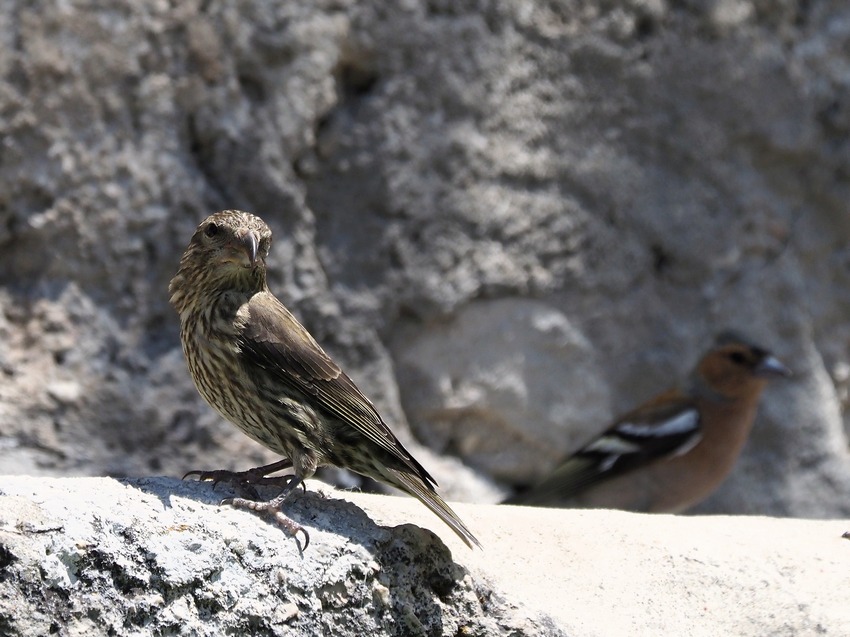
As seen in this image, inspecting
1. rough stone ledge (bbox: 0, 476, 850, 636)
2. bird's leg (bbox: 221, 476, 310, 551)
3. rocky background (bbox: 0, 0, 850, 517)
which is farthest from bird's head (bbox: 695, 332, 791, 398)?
bird's leg (bbox: 221, 476, 310, 551)

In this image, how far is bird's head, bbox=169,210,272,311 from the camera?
3875 mm

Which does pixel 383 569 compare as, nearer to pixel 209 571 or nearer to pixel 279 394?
pixel 209 571

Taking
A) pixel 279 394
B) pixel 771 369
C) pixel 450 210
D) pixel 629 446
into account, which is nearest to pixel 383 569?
pixel 279 394

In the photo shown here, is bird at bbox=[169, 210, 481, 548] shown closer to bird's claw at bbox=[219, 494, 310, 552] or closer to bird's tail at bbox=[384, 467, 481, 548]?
bird's tail at bbox=[384, 467, 481, 548]

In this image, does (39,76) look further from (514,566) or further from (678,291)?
(678,291)

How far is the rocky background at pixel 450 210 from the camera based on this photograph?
520 cm

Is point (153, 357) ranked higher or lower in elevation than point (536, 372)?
higher

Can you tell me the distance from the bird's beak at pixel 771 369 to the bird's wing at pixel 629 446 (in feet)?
1.32

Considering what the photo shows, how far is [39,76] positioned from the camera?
5.15 m

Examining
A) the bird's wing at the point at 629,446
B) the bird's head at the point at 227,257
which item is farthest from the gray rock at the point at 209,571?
the bird's wing at the point at 629,446

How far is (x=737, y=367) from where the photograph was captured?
6.52 m

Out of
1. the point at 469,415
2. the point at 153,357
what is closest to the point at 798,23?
the point at 469,415

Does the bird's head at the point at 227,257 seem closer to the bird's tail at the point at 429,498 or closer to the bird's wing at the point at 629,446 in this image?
the bird's tail at the point at 429,498

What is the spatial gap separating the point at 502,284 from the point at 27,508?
3.47 m
